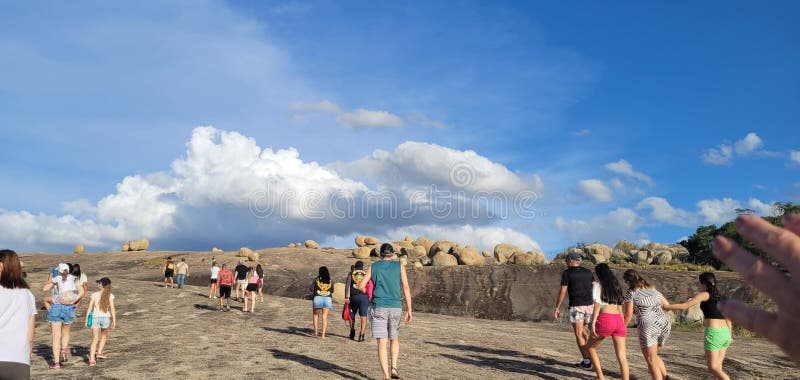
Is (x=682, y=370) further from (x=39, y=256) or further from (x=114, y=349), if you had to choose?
(x=39, y=256)

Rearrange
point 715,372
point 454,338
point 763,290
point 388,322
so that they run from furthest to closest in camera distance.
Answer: point 454,338 < point 388,322 < point 715,372 < point 763,290

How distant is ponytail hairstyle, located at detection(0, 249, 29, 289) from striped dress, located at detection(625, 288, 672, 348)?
847 centimetres

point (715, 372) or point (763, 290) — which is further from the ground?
point (763, 290)

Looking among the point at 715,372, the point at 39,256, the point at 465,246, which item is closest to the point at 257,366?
the point at 715,372

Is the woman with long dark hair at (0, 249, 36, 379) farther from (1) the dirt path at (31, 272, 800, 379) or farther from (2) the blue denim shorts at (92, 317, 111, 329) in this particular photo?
(2) the blue denim shorts at (92, 317, 111, 329)

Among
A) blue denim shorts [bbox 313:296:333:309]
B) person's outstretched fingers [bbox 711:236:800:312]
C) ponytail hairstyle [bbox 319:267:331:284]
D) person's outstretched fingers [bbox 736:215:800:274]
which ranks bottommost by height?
blue denim shorts [bbox 313:296:333:309]

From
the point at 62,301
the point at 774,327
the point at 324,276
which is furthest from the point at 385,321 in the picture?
the point at 774,327

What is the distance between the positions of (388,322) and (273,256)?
1715 inches

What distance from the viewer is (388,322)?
9.84m

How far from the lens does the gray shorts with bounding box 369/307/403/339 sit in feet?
31.9

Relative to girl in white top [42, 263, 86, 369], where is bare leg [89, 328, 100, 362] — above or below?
below

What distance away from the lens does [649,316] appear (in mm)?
9062

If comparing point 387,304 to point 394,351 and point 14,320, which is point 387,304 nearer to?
point 394,351

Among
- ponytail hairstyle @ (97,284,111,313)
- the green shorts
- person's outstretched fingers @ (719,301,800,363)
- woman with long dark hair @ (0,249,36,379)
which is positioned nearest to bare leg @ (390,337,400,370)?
the green shorts
